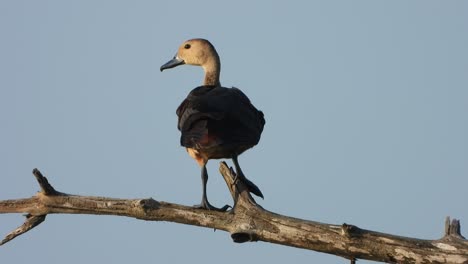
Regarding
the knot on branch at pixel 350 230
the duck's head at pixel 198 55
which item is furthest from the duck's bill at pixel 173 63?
the knot on branch at pixel 350 230

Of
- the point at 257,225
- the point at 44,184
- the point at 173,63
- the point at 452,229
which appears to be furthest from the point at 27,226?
the point at 173,63

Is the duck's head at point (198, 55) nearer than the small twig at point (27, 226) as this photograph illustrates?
No

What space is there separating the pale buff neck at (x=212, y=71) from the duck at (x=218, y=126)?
4.71 ft

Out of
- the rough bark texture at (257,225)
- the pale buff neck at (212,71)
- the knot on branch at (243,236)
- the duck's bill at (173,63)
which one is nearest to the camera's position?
the rough bark texture at (257,225)

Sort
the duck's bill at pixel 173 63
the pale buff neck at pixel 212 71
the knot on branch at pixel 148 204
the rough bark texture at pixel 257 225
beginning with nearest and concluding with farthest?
the rough bark texture at pixel 257 225, the knot on branch at pixel 148 204, the pale buff neck at pixel 212 71, the duck's bill at pixel 173 63

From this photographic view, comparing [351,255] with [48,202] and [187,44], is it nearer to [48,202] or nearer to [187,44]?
[48,202]

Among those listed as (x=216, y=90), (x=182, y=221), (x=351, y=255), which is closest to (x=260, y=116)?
(x=216, y=90)

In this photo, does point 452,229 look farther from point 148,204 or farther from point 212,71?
point 212,71

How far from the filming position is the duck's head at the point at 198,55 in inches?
393

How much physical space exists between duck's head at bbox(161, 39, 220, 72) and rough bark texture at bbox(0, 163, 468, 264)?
2.51 m

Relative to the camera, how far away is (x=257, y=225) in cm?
663

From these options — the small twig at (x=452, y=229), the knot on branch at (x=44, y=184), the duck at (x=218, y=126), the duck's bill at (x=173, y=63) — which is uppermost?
the duck's bill at (x=173, y=63)

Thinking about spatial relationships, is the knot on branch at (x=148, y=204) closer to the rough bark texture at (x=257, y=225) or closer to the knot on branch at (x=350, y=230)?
the rough bark texture at (x=257, y=225)

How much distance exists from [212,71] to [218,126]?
2.59 metres
